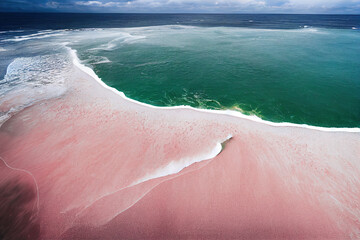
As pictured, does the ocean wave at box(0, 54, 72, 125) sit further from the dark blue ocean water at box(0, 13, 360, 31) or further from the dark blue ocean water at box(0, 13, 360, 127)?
the dark blue ocean water at box(0, 13, 360, 31)

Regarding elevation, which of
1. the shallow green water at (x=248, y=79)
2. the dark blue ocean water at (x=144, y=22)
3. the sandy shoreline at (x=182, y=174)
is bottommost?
the sandy shoreline at (x=182, y=174)

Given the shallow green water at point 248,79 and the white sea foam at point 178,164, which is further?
the shallow green water at point 248,79

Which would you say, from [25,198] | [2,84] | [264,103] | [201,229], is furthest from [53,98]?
[264,103]

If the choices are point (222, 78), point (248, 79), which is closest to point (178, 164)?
point (222, 78)

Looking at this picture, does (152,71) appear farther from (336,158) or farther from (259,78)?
(336,158)

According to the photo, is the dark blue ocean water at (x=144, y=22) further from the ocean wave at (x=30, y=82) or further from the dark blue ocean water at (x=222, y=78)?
the ocean wave at (x=30, y=82)

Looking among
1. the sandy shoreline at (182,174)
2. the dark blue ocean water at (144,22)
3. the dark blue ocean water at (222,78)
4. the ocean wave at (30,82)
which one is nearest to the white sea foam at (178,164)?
the sandy shoreline at (182,174)

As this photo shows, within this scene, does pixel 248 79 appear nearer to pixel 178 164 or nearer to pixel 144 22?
pixel 178 164
